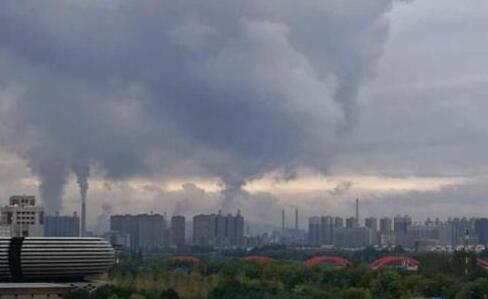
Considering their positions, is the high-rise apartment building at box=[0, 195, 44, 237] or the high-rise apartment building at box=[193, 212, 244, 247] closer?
the high-rise apartment building at box=[0, 195, 44, 237]

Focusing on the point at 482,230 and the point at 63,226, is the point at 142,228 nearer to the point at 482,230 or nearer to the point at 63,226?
the point at 63,226

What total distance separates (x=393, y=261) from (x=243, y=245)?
66.8 metres

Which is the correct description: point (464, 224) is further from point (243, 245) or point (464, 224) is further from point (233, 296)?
point (233, 296)

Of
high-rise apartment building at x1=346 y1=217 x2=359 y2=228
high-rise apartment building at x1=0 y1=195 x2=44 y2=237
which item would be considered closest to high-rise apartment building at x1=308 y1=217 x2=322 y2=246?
high-rise apartment building at x1=346 y1=217 x2=359 y2=228

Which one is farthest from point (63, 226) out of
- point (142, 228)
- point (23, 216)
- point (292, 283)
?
point (292, 283)

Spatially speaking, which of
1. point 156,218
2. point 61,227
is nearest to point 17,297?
point 61,227

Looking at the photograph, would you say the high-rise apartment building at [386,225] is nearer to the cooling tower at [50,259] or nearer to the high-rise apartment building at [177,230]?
the high-rise apartment building at [177,230]

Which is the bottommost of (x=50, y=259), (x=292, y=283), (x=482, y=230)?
(x=292, y=283)

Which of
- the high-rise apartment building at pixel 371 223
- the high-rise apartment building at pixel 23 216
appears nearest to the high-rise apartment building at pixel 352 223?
the high-rise apartment building at pixel 371 223

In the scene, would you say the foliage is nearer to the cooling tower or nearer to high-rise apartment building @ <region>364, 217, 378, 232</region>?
the cooling tower

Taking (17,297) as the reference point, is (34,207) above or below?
above

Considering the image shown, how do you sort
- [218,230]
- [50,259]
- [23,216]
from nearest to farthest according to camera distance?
[50,259] < [23,216] < [218,230]

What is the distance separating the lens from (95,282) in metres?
48.6

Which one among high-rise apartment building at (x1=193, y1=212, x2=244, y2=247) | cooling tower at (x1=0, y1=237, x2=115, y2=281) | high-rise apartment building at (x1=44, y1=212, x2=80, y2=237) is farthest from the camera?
high-rise apartment building at (x1=193, y1=212, x2=244, y2=247)
